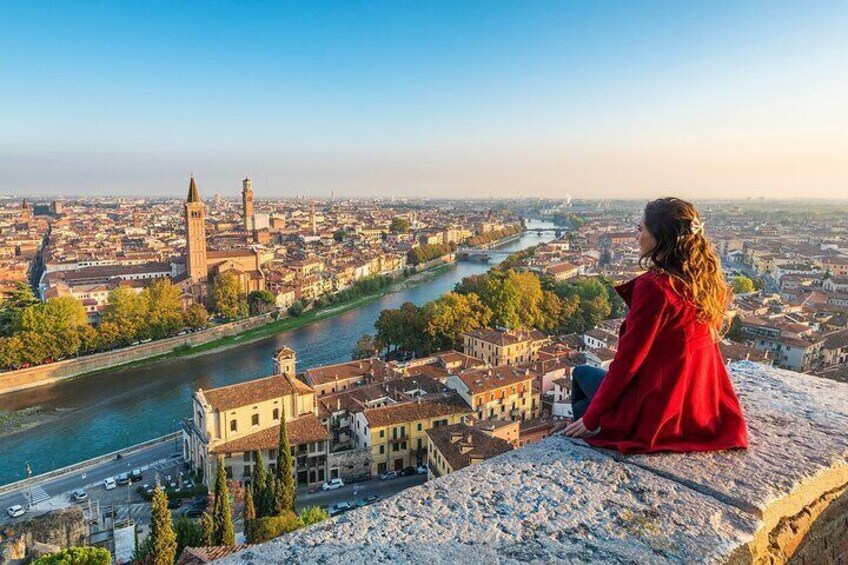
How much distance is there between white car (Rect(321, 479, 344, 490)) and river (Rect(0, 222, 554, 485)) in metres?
4.68

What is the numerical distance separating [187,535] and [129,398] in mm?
8640

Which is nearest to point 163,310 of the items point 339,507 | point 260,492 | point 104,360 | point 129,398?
point 104,360

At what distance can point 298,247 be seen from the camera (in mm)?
40312

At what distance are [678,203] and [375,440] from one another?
963 centimetres

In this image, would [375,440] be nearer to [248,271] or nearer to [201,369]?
[201,369]

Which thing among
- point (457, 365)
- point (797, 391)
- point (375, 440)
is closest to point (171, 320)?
point (457, 365)

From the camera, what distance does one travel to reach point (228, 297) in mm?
22188

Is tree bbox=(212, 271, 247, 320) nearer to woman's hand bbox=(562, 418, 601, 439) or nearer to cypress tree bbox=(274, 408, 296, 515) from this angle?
cypress tree bbox=(274, 408, 296, 515)

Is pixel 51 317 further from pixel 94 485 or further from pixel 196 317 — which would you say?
pixel 94 485

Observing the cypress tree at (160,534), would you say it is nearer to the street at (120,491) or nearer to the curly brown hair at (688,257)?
the street at (120,491)

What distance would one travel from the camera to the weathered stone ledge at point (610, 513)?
1.08 m

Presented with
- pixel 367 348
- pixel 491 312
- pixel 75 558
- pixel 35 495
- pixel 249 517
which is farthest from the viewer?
pixel 491 312

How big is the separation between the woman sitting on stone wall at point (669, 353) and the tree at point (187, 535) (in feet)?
23.5

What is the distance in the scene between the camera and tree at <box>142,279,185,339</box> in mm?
19048
